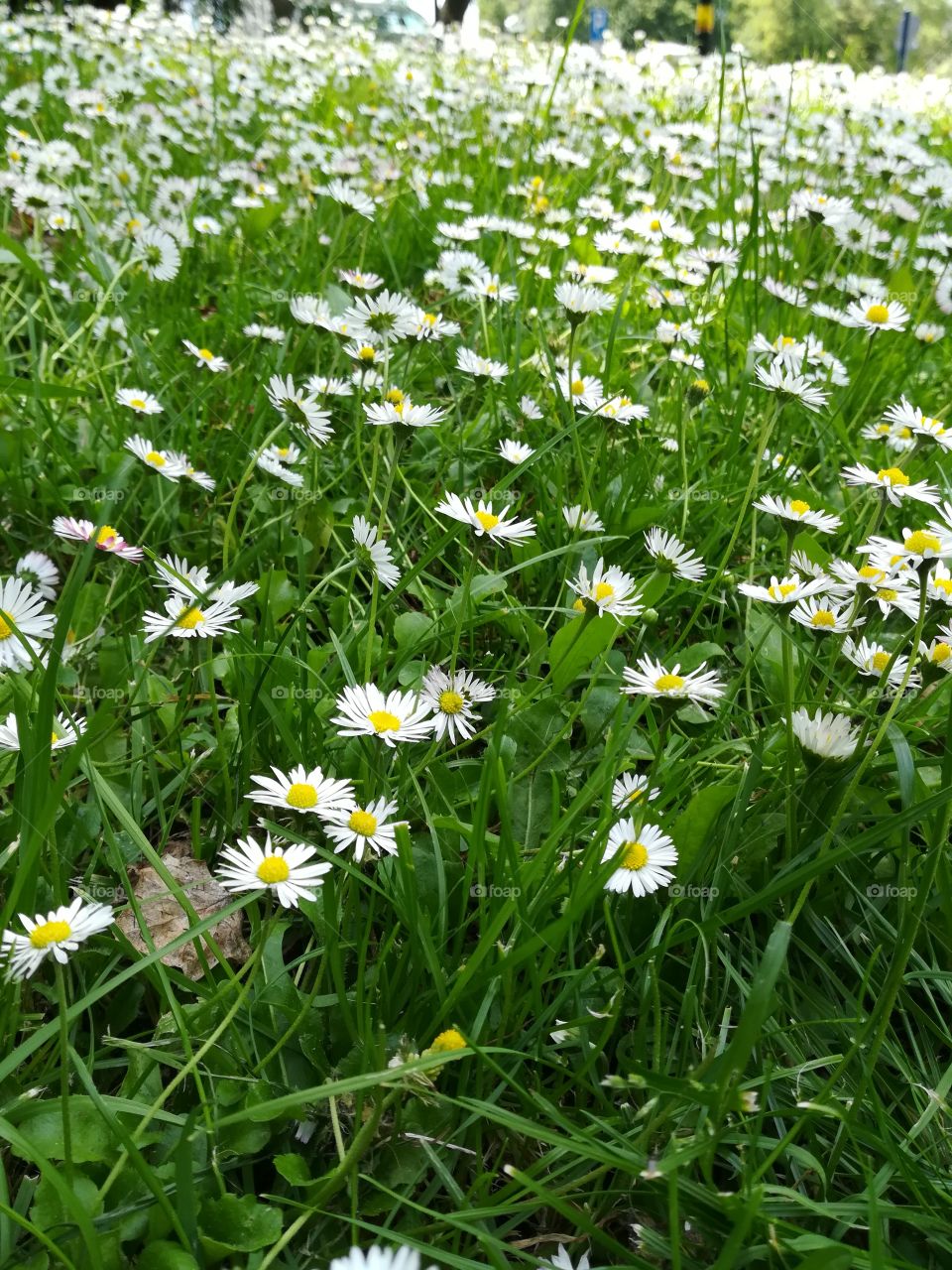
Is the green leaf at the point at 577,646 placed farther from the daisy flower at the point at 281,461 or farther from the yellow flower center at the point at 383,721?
the daisy flower at the point at 281,461

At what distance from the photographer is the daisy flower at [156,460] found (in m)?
1.47

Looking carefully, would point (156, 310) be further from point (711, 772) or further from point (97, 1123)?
point (97, 1123)

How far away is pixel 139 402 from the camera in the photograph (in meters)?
1.62

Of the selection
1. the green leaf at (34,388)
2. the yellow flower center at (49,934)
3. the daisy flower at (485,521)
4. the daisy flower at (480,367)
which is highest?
the daisy flower at (480,367)

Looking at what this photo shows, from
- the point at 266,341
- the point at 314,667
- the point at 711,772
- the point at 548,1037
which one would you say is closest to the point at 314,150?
the point at 266,341

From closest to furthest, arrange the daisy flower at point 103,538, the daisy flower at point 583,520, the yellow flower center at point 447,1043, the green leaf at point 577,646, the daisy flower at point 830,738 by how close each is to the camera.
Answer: the yellow flower center at point 447,1043
the daisy flower at point 830,738
the daisy flower at point 103,538
the green leaf at point 577,646
the daisy flower at point 583,520

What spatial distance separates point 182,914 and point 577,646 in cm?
57

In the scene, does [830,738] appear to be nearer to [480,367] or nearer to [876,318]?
[480,367]

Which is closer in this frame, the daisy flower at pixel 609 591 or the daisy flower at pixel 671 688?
the daisy flower at pixel 671 688

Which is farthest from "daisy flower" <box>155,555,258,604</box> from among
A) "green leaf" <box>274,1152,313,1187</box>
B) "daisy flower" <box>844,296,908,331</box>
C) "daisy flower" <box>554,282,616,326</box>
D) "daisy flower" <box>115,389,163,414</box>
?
"daisy flower" <box>844,296,908,331</box>

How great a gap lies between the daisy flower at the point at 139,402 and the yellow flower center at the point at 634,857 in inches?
39.7

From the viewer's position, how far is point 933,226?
11.5 feet

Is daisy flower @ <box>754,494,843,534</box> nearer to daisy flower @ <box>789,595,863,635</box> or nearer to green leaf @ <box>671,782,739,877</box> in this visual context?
daisy flower @ <box>789,595,863,635</box>

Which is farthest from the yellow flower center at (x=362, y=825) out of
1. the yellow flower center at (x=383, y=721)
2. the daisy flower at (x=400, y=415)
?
the daisy flower at (x=400, y=415)
